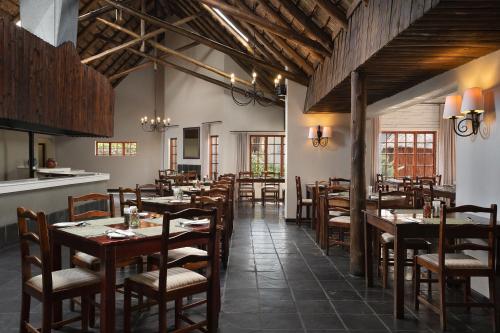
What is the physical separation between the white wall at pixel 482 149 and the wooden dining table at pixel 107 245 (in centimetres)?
265

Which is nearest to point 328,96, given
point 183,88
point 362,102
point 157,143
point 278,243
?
point 362,102

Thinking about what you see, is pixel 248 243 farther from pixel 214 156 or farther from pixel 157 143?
pixel 157 143

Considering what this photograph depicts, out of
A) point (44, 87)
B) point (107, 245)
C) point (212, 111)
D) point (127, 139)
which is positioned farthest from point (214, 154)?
point (107, 245)

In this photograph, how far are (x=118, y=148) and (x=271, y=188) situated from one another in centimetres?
661

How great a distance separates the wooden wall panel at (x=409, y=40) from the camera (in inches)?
115

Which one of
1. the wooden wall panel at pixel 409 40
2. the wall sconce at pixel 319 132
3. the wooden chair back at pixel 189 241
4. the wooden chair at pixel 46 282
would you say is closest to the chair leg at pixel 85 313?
the wooden chair at pixel 46 282

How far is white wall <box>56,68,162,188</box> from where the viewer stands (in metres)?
15.5

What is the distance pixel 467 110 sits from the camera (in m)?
4.02

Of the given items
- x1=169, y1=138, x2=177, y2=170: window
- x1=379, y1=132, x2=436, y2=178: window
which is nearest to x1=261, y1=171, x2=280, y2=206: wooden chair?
x1=379, y1=132, x2=436, y2=178: window

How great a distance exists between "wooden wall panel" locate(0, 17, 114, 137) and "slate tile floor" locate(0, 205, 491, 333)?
214 cm

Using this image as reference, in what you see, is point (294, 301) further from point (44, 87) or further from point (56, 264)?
point (44, 87)

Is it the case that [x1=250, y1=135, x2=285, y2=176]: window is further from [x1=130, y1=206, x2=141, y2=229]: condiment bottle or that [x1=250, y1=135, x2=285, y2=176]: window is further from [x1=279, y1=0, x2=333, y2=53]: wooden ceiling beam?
[x1=130, y1=206, x2=141, y2=229]: condiment bottle

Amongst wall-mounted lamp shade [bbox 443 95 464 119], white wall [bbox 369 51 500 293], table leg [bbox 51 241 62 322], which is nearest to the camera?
table leg [bbox 51 241 62 322]

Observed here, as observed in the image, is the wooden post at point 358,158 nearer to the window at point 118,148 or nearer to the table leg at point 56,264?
the table leg at point 56,264
